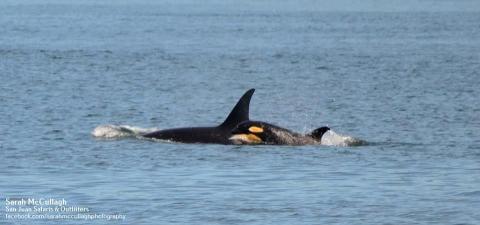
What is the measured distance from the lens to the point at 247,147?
24.6m

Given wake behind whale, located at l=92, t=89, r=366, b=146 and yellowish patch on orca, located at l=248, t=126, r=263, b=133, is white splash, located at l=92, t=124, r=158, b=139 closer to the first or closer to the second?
wake behind whale, located at l=92, t=89, r=366, b=146

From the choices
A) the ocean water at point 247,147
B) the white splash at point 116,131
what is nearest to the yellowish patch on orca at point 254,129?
the ocean water at point 247,147

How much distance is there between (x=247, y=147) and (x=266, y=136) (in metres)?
0.75

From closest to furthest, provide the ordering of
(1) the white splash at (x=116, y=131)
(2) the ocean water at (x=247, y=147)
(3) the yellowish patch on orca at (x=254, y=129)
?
(2) the ocean water at (x=247, y=147), (3) the yellowish patch on orca at (x=254, y=129), (1) the white splash at (x=116, y=131)

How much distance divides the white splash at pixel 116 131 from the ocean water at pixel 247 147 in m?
0.27

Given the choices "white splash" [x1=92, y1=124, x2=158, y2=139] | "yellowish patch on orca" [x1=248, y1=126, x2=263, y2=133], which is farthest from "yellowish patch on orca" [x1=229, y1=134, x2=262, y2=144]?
"white splash" [x1=92, y1=124, x2=158, y2=139]

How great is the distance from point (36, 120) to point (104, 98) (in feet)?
22.9

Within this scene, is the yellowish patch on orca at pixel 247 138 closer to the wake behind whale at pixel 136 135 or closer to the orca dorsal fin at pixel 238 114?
the orca dorsal fin at pixel 238 114

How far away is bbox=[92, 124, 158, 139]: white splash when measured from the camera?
87.0ft

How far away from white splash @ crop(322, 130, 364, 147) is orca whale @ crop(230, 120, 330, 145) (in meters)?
0.30

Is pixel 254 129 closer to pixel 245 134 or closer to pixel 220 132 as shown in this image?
pixel 245 134

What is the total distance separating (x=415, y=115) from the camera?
103 feet

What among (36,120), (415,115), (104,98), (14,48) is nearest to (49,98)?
(104,98)

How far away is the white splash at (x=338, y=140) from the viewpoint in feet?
83.1
